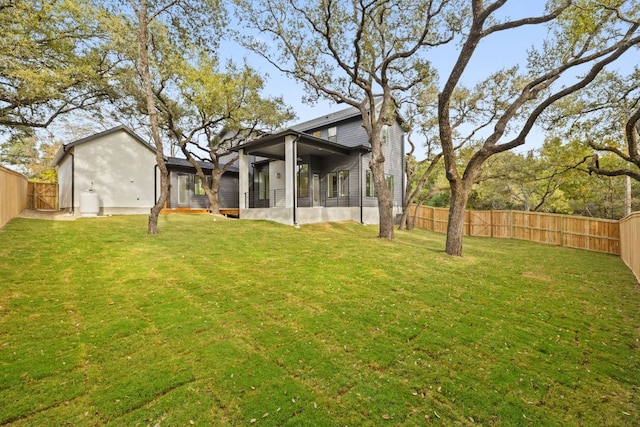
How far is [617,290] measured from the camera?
6.01m

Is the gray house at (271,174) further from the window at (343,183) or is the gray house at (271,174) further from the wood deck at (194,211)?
the wood deck at (194,211)

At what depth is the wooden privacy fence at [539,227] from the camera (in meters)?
11.8

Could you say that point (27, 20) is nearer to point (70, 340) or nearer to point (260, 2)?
point (260, 2)

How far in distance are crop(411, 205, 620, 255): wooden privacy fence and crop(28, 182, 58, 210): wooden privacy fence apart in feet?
76.3

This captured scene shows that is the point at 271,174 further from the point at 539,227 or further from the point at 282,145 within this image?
the point at 539,227

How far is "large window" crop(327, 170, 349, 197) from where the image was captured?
56.2 ft

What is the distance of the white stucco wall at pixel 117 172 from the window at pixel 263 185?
6.45 meters

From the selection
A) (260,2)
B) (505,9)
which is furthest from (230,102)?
(505,9)

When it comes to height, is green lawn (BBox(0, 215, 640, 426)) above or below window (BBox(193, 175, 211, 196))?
below

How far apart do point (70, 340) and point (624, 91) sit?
55.9 feet

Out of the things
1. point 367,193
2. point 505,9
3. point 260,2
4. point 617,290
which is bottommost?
point 617,290

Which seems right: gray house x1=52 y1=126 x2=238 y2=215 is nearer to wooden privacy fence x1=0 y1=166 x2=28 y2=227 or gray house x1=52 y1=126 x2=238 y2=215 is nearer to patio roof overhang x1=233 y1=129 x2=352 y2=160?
wooden privacy fence x1=0 y1=166 x2=28 y2=227

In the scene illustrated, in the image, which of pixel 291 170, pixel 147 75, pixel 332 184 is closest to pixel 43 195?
pixel 147 75

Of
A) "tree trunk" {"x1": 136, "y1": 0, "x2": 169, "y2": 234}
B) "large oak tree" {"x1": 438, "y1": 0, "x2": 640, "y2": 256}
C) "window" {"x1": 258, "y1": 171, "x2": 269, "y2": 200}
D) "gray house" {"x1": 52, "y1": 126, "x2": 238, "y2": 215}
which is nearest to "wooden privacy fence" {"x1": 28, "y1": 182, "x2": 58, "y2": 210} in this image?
"gray house" {"x1": 52, "y1": 126, "x2": 238, "y2": 215}
